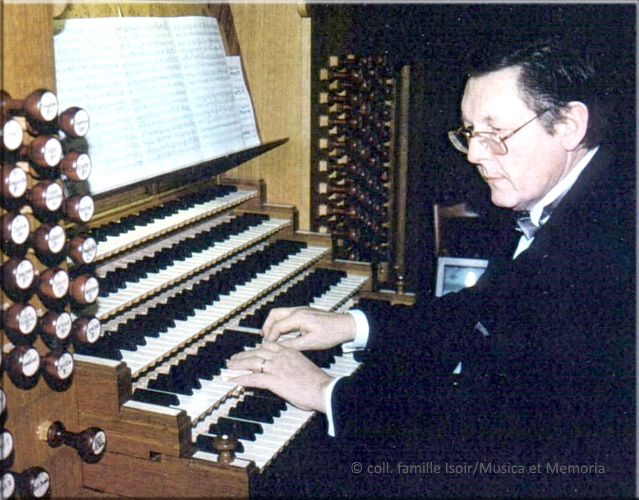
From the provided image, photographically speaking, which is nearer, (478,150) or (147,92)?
(478,150)

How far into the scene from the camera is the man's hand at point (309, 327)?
2.20m

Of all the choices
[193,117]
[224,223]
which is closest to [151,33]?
[193,117]

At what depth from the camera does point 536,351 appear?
188 cm

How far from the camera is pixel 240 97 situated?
3.12 m

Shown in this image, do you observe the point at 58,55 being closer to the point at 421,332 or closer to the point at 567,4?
the point at 421,332

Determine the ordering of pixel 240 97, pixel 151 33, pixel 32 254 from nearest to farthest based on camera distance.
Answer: pixel 32 254, pixel 151 33, pixel 240 97

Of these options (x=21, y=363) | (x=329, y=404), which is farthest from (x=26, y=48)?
(x=329, y=404)

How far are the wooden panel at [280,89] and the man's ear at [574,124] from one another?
147 cm

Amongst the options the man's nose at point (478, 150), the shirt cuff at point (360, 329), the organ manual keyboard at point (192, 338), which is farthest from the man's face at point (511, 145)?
the organ manual keyboard at point (192, 338)

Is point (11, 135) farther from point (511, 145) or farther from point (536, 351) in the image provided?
point (536, 351)

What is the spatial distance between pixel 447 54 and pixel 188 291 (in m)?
2.54

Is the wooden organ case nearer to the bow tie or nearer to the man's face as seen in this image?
the bow tie

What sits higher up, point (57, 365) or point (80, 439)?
point (57, 365)

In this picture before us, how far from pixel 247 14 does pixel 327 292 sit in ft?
4.14
